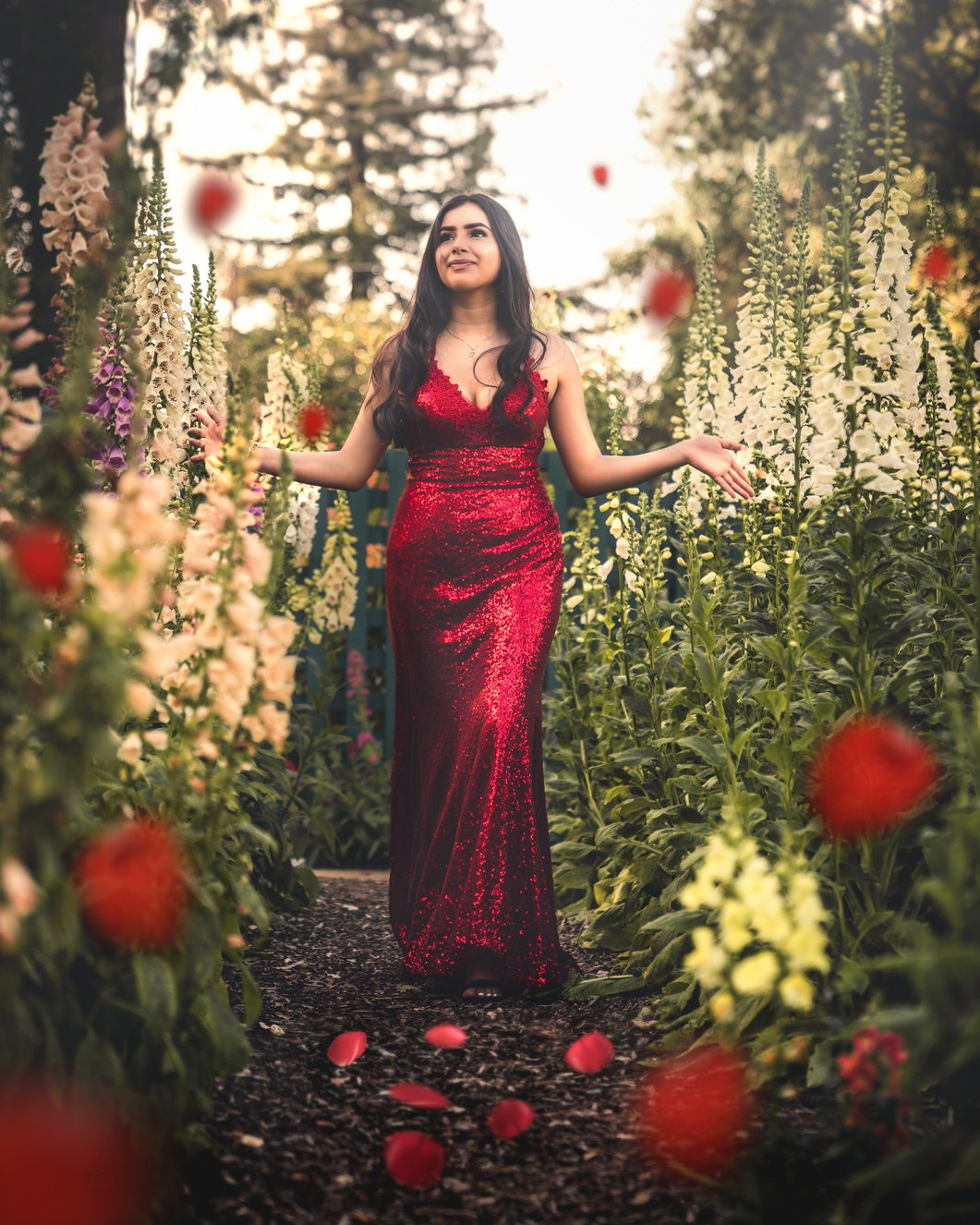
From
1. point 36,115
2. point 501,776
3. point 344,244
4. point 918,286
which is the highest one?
point 344,244

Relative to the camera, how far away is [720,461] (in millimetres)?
3232

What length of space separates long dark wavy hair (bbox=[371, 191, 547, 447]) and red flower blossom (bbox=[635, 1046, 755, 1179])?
1.88 m

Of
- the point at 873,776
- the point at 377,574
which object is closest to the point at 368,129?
the point at 377,574

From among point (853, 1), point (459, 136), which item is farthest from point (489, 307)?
point (459, 136)

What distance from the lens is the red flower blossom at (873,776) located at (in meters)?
2.47

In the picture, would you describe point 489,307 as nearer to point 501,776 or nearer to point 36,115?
point 501,776

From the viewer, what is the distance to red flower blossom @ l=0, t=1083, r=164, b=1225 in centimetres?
160

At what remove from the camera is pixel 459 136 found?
2156 centimetres

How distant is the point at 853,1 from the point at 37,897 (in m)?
19.5

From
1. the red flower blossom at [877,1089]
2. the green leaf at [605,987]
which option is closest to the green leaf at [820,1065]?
the red flower blossom at [877,1089]

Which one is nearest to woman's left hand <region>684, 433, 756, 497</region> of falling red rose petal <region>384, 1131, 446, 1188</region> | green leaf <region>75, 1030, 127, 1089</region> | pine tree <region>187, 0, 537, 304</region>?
falling red rose petal <region>384, 1131, 446, 1188</region>

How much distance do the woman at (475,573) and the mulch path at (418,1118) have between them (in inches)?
9.0

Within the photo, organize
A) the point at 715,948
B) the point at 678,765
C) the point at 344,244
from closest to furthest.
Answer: the point at 715,948 → the point at 678,765 → the point at 344,244

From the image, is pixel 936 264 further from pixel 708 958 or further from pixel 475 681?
pixel 708 958
